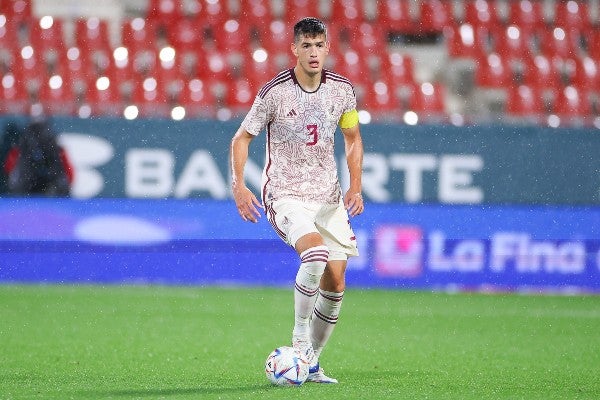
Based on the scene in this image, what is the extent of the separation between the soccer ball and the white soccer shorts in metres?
0.60

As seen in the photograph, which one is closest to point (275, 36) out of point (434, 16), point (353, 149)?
point (434, 16)

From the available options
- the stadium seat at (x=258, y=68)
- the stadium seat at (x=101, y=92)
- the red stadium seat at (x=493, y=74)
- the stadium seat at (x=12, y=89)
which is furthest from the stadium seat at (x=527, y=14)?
the stadium seat at (x=12, y=89)

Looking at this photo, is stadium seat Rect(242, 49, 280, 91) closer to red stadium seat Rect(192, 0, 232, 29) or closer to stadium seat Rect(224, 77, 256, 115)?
stadium seat Rect(224, 77, 256, 115)

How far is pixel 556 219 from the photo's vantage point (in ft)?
41.9

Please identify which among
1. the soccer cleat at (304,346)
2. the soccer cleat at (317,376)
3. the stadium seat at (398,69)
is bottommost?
the soccer cleat at (317,376)

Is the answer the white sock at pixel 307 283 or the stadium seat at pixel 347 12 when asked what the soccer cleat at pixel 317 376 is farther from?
the stadium seat at pixel 347 12

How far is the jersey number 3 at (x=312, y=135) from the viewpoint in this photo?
6512mm

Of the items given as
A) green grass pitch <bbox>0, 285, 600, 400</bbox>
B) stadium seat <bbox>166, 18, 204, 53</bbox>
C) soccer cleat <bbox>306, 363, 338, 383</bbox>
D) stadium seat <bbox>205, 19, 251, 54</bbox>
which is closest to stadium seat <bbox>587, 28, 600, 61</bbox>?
stadium seat <bbox>205, 19, 251, 54</bbox>

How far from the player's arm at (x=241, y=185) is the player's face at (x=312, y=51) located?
52 centimetres

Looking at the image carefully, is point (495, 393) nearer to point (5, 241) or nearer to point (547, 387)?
point (547, 387)

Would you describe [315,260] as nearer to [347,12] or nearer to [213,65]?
[213,65]

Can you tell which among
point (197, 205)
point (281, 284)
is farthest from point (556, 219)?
point (197, 205)

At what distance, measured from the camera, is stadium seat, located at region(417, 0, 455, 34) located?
16.5 meters

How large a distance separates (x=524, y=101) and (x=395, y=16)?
2361 millimetres
